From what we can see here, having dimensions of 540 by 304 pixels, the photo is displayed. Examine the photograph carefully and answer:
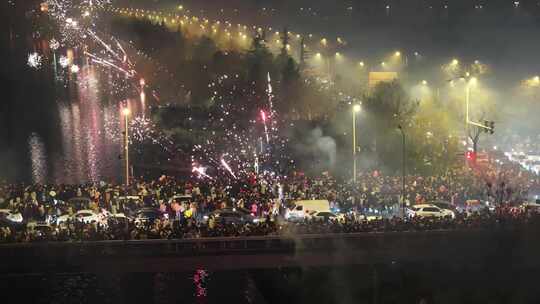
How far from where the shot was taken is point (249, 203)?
94.7 feet

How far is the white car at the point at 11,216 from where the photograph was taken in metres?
25.6

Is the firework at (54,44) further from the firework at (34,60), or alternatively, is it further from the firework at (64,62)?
the firework at (34,60)

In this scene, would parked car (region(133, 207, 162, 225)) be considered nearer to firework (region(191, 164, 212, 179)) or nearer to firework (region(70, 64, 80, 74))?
firework (region(191, 164, 212, 179))

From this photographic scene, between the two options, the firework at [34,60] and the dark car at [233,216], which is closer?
the dark car at [233,216]

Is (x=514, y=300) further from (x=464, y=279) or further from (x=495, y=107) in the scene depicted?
(x=495, y=107)

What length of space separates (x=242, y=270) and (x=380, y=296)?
4879 mm

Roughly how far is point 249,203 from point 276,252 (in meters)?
7.00

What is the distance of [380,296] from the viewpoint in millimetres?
21125

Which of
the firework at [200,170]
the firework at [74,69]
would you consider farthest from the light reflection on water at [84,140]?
the firework at [200,170]

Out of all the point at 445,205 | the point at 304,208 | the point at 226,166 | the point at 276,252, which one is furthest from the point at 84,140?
the point at 276,252

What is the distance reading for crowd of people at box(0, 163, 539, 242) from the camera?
22.2 meters

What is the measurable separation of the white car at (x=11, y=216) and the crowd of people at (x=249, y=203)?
0.97ft

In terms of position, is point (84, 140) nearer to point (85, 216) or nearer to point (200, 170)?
point (200, 170)

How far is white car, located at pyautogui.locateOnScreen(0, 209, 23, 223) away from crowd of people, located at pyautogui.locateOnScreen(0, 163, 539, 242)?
296 millimetres
